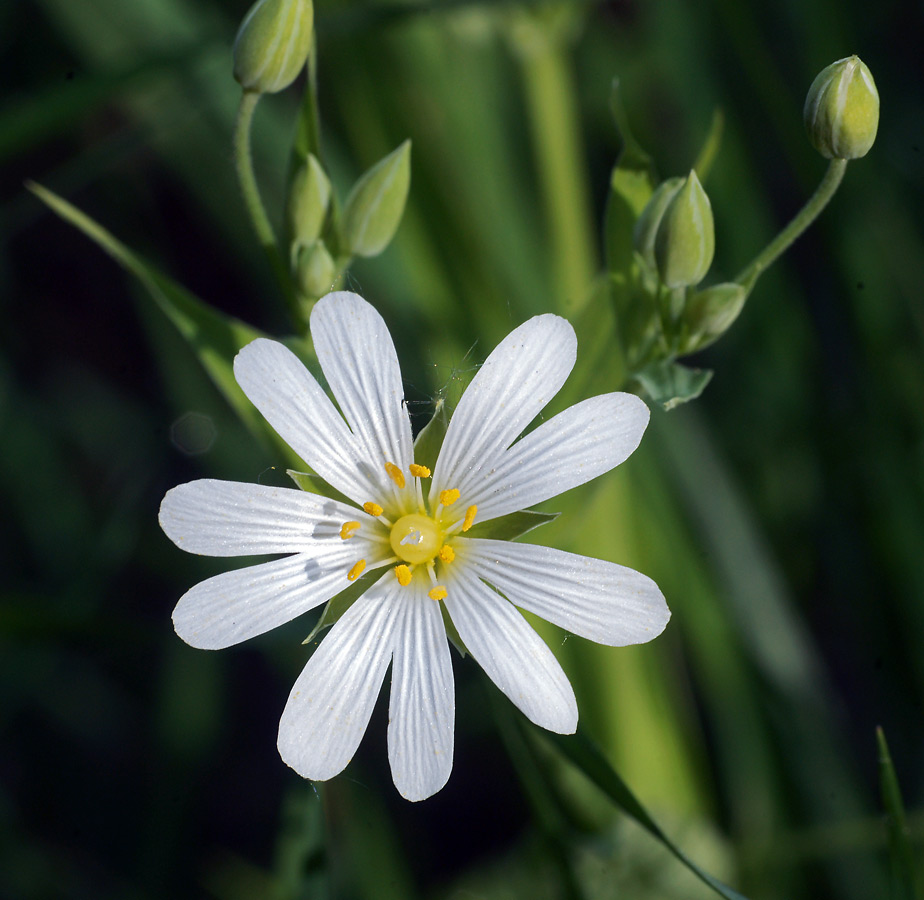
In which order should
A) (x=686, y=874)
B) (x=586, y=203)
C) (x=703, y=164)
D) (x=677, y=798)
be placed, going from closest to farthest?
(x=703, y=164)
(x=686, y=874)
(x=677, y=798)
(x=586, y=203)

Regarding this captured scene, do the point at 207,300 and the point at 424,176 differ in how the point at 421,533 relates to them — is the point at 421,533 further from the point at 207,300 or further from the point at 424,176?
the point at 207,300

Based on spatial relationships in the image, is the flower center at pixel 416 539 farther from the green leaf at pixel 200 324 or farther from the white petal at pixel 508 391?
the green leaf at pixel 200 324

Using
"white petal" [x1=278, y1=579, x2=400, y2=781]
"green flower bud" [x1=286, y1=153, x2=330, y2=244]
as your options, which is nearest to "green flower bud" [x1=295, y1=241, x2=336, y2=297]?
"green flower bud" [x1=286, y1=153, x2=330, y2=244]

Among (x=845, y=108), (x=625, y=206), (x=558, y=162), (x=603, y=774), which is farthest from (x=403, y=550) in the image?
(x=558, y=162)

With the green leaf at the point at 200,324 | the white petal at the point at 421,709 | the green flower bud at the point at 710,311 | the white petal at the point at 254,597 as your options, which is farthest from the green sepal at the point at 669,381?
the green leaf at the point at 200,324

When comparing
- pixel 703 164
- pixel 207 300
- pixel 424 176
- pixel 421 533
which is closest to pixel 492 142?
pixel 424 176

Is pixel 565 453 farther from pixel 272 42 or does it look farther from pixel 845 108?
pixel 272 42

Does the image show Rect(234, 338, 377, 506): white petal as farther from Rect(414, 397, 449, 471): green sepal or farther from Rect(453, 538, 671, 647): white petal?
Rect(453, 538, 671, 647): white petal
